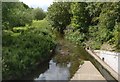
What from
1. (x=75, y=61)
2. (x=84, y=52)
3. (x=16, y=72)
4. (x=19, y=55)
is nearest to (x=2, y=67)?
(x=16, y=72)

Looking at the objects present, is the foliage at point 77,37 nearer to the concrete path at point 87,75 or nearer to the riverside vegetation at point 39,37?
the riverside vegetation at point 39,37

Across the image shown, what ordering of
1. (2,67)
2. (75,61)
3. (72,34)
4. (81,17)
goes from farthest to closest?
(72,34), (81,17), (75,61), (2,67)

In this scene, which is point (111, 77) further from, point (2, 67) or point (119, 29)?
point (2, 67)

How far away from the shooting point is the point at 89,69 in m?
13.7

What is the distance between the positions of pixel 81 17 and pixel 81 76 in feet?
53.2

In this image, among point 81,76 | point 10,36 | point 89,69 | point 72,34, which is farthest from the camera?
point 72,34

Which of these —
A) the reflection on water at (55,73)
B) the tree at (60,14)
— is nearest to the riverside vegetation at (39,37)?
the reflection on water at (55,73)

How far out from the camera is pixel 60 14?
1388 inches

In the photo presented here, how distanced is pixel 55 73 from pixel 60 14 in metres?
21.5

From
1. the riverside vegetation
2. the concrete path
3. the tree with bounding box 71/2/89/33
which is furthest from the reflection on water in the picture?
the tree with bounding box 71/2/89/33

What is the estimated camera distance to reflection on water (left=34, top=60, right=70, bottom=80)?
13.3 metres

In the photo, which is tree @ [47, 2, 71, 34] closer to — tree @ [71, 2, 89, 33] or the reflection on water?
tree @ [71, 2, 89, 33]

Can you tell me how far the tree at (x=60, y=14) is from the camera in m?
35.3

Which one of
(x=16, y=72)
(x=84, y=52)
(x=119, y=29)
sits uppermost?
(x=119, y=29)
